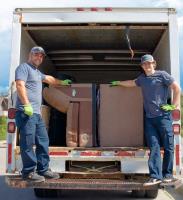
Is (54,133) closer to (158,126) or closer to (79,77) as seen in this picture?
(158,126)

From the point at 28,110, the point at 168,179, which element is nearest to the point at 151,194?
the point at 168,179

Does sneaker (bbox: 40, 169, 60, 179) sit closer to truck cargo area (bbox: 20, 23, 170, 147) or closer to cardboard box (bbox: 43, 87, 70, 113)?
truck cargo area (bbox: 20, 23, 170, 147)

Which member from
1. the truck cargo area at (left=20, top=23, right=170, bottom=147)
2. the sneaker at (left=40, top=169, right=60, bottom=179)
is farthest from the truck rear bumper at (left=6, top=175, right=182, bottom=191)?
the truck cargo area at (left=20, top=23, right=170, bottom=147)

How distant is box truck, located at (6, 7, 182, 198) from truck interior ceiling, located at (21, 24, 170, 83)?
19 mm

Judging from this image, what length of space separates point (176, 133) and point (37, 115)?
183 centimetres

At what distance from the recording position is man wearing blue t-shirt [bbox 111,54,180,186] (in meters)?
6.02

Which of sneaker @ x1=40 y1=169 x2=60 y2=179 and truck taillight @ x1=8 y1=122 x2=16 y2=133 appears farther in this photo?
truck taillight @ x1=8 y1=122 x2=16 y2=133

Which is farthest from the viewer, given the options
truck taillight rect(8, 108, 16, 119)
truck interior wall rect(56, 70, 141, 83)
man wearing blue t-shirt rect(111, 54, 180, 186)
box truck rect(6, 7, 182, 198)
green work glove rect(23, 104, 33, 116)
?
truck interior wall rect(56, 70, 141, 83)

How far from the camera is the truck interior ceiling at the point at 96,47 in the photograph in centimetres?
680

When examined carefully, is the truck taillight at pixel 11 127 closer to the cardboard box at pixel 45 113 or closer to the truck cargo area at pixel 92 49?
the cardboard box at pixel 45 113

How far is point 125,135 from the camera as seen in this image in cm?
663

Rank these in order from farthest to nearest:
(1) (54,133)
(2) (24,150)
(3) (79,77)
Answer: (3) (79,77) → (1) (54,133) → (2) (24,150)

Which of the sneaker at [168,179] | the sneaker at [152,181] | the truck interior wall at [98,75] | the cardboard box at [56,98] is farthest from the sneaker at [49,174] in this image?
the truck interior wall at [98,75]

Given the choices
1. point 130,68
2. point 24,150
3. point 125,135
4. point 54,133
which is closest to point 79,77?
point 130,68
